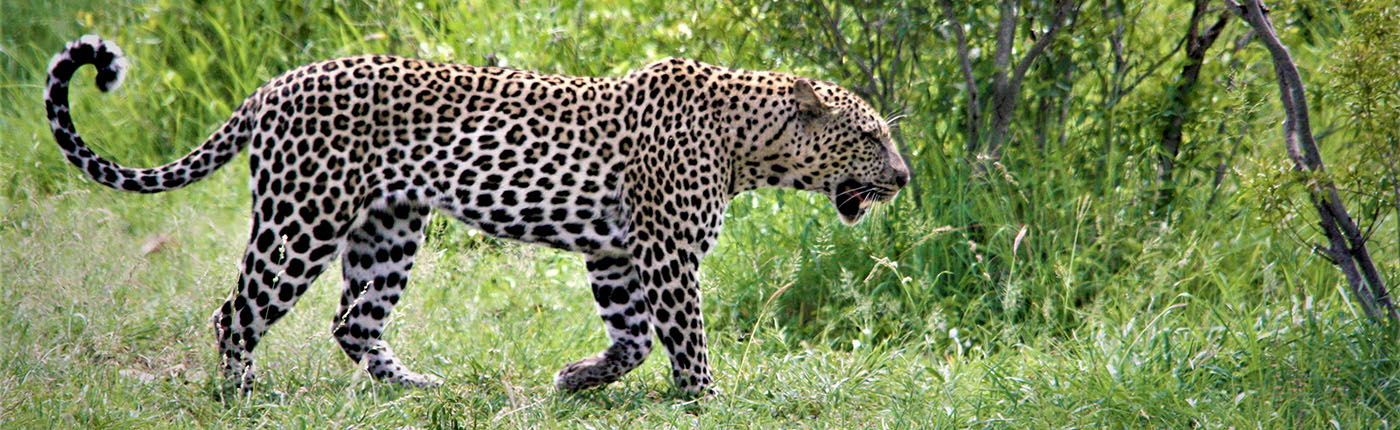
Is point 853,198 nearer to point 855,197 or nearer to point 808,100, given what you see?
point 855,197

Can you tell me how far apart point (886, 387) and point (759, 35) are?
7.30ft

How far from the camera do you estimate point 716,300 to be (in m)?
6.59

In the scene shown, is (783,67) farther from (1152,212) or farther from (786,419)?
(786,419)

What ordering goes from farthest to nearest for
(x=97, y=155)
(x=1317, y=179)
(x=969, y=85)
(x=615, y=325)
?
(x=969, y=85), (x=615, y=325), (x=97, y=155), (x=1317, y=179)

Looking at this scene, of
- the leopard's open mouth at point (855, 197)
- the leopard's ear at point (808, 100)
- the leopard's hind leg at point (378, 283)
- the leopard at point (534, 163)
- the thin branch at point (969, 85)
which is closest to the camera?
the leopard at point (534, 163)

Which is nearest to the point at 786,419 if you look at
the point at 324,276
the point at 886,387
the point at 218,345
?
the point at 886,387

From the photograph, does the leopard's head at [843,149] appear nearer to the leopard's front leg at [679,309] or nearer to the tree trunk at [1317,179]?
the leopard's front leg at [679,309]

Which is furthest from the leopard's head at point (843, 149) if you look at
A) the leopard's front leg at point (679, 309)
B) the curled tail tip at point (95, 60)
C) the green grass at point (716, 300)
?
the curled tail tip at point (95, 60)

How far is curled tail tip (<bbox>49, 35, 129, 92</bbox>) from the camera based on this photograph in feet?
15.9

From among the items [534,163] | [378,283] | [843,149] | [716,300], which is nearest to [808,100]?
[843,149]

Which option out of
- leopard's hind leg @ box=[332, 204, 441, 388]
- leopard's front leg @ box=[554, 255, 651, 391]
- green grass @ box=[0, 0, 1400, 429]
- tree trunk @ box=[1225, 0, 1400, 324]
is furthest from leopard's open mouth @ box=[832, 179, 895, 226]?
leopard's hind leg @ box=[332, 204, 441, 388]

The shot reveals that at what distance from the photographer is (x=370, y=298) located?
5.69 metres

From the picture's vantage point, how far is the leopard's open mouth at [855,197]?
545 cm

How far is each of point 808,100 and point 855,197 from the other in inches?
18.0
